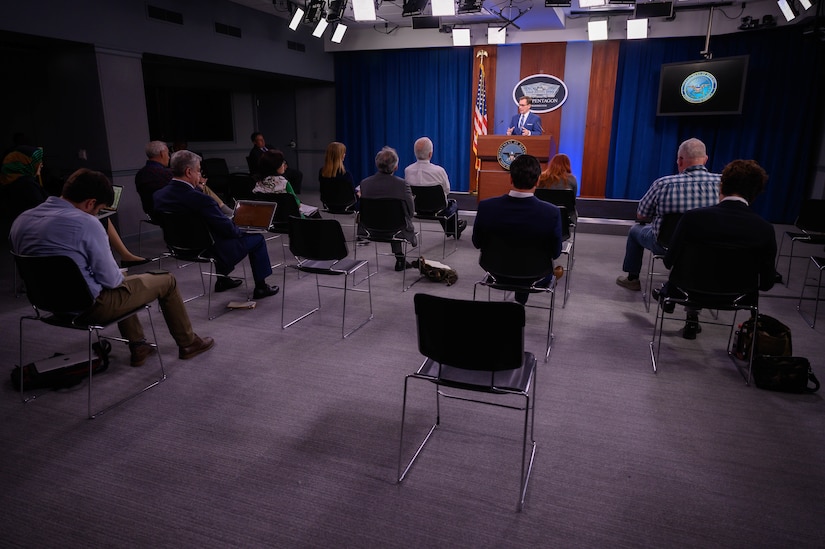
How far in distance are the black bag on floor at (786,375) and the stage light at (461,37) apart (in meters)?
7.72

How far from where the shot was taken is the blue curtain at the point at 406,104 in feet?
33.6

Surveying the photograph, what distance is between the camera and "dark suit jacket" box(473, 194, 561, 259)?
3119 millimetres

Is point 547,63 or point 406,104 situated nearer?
point 547,63

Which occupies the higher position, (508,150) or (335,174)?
(508,150)

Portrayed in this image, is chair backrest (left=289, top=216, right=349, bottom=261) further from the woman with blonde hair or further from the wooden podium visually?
the wooden podium

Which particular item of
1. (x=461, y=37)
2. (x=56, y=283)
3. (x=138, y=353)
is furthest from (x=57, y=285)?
(x=461, y=37)

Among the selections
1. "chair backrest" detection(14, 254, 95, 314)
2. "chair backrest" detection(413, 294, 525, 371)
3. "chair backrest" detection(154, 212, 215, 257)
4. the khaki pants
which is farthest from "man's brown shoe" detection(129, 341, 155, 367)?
"chair backrest" detection(413, 294, 525, 371)

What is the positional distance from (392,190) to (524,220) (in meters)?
1.97

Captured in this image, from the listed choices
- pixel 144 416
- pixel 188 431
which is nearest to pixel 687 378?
pixel 188 431

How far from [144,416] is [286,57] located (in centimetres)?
838

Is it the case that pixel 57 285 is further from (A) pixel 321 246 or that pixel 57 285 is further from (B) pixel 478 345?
(B) pixel 478 345

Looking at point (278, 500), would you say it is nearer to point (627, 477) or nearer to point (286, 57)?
point (627, 477)

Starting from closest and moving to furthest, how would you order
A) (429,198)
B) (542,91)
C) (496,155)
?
1. (429,198)
2. (496,155)
3. (542,91)

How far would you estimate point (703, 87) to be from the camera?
26.1 ft
